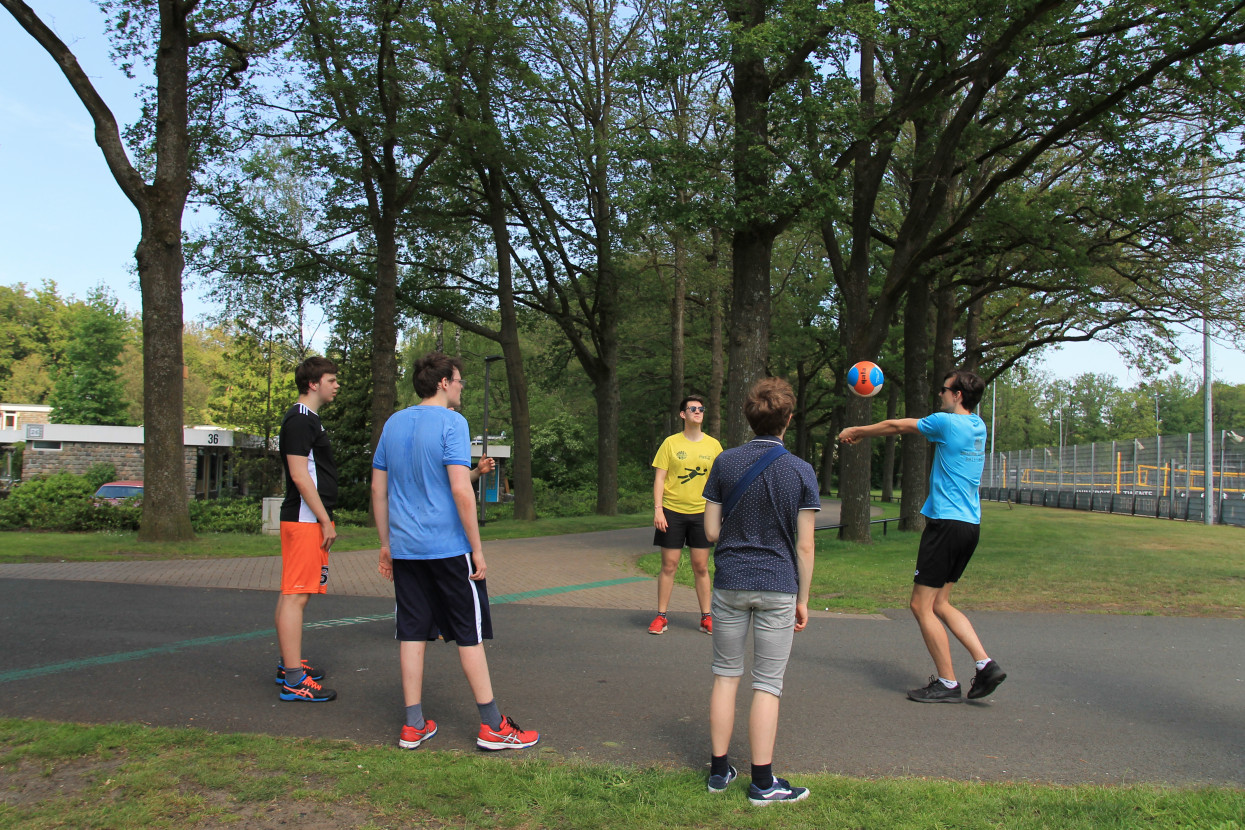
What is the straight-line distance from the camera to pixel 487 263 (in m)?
27.7

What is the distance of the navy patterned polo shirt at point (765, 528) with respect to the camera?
12.3ft

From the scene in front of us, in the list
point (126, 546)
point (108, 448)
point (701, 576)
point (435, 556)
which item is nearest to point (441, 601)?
point (435, 556)

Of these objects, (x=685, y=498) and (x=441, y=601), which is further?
(x=685, y=498)

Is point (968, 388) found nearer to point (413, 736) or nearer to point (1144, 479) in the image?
point (413, 736)

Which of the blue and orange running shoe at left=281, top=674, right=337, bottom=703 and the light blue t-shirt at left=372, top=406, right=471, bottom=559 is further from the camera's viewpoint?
the blue and orange running shoe at left=281, top=674, right=337, bottom=703

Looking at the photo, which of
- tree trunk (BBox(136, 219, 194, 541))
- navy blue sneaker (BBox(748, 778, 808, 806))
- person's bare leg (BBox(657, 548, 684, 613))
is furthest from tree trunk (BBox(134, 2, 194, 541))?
navy blue sneaker (BBox(748, 778, 808, 806))

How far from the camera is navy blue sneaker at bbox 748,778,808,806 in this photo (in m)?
3.50

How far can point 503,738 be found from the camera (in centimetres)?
410

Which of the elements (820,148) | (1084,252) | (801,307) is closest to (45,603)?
(820,148)

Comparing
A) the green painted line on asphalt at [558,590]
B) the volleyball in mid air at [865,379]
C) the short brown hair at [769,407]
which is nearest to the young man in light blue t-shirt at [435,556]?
Result: the short brown hair at [769,407]

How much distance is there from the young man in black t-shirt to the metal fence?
59.6 ft

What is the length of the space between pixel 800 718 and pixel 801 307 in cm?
3522

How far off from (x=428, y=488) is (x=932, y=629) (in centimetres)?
328

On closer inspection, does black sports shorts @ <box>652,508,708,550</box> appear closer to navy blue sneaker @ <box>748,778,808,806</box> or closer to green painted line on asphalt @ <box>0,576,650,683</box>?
green painted line on asphalt @ <box>0,576,650,683</box>
